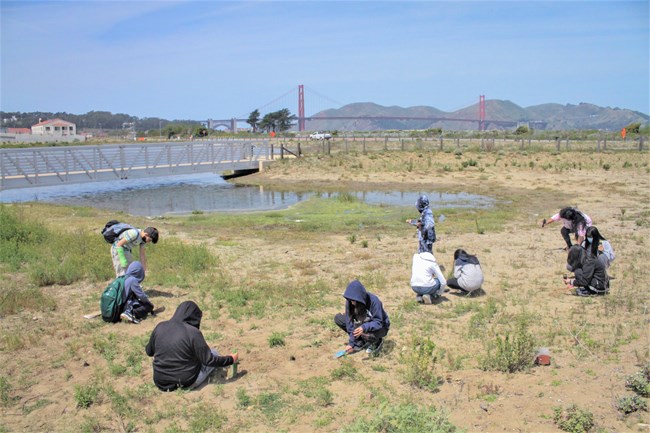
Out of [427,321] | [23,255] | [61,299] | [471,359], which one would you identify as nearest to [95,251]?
[23,255]

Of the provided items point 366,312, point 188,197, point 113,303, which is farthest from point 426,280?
point 188,197

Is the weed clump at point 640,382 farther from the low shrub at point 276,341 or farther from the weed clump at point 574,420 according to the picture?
the low shrub at point 276,341

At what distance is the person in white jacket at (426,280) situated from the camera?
8.41m

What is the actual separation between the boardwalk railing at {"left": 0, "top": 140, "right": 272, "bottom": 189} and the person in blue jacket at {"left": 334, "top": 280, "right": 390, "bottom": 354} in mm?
23121

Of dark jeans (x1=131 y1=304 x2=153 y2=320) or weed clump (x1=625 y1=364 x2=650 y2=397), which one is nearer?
weed clump (x1=625 y1=364 x2=650 y2=397)

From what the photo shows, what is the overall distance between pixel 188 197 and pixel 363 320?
22.2 metres

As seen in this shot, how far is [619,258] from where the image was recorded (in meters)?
→ 10.9

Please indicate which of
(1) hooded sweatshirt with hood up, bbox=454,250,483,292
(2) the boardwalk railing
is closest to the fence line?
(2) the boardwalk railing

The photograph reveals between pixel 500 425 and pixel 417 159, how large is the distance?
33094 millimetres

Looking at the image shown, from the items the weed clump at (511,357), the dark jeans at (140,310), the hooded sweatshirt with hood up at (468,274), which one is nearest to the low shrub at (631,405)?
the weed clump at (511,357)

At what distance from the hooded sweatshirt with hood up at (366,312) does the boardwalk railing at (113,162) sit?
2311 centimetres

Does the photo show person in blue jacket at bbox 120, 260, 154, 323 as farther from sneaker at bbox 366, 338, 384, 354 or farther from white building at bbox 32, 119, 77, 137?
white building at bbox 32, 119, 77, 137

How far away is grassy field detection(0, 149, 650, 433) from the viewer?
5273 millimetres

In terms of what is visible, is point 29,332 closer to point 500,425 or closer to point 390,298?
point 390,298
